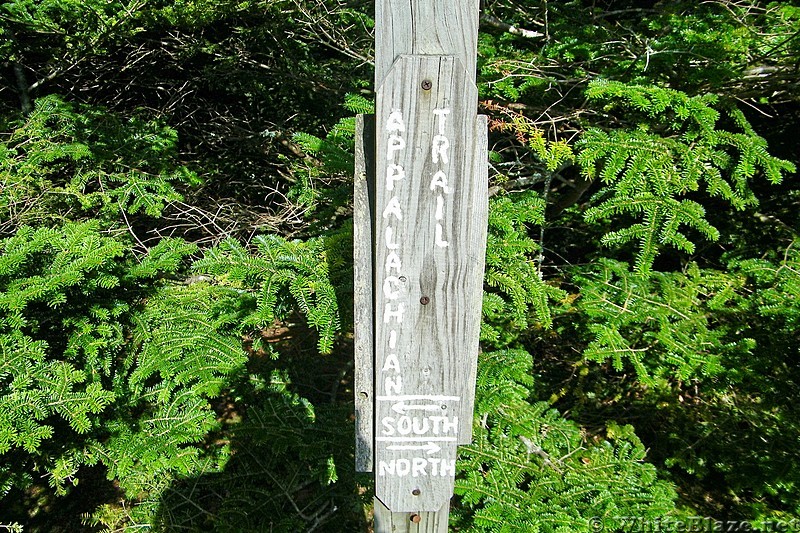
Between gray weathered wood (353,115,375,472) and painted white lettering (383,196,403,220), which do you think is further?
gray weathered wood (353,115,375,472)

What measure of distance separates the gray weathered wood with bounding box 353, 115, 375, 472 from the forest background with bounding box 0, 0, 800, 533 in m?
0.69

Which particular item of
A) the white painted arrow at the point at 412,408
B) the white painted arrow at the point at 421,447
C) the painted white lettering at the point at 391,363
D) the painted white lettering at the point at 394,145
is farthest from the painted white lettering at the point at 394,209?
the white painted arrow at the point at 421,447

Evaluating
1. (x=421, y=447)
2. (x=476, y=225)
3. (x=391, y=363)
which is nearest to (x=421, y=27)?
(x=476, y=225)

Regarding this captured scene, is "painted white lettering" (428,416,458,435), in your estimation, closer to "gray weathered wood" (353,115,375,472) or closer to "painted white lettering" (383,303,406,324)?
"gray weathered wood" (353,115,375,472)

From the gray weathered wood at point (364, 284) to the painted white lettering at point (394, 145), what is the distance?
0.65ft

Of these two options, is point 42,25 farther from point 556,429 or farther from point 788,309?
point 788,309

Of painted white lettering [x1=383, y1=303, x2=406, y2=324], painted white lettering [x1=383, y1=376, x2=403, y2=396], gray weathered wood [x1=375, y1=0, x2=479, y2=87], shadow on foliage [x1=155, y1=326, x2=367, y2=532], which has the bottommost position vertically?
shadow on foliage [x1=155, y1=326, x2=367, y2=532]

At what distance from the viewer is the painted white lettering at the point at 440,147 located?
1323 millimetres

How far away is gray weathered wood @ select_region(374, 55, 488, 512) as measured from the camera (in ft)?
4.29

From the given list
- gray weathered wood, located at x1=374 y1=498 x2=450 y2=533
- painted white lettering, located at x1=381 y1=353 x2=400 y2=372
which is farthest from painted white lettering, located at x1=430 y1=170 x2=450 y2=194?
gray weathered wood, located at x1=374 y1=498 x2=450 y2=533

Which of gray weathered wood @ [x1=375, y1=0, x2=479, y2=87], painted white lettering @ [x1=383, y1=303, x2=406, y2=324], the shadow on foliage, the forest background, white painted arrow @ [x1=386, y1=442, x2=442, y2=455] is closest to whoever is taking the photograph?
gray weathered wood @ [x1=375, y1=0, x2=479, y2=87]

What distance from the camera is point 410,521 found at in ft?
5.59

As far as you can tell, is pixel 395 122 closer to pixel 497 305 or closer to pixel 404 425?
pixel 404 425

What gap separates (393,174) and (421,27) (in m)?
0.35
